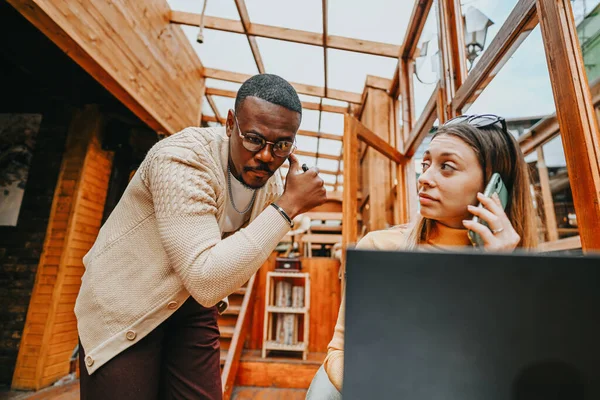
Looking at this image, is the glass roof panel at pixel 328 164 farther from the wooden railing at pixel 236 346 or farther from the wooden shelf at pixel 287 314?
the wooden railing at pixel 236 346

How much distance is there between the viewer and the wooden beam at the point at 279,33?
4.33 metres

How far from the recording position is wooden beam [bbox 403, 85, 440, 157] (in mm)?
2781

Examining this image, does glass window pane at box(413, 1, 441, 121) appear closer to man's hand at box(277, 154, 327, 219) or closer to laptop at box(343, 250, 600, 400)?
man's hand at box(277, 154, 327, 219)

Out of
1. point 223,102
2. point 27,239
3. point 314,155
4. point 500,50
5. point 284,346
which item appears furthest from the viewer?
point 314,155

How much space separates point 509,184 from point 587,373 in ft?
2.87

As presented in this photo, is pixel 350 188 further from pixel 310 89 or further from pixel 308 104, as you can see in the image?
pixel 308 104

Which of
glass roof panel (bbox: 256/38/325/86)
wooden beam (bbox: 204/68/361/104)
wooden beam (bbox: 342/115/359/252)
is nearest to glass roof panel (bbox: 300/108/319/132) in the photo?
wooden beam (bbox: 204/68/361/104)

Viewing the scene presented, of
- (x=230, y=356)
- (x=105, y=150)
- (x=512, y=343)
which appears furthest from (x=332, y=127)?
(x=512, y=343)

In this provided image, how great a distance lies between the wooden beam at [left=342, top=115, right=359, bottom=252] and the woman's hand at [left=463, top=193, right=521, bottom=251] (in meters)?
1.78

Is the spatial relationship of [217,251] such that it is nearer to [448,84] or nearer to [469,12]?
[448,84]

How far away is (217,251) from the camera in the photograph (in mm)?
924

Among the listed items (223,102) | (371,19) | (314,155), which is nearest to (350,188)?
(371,19)

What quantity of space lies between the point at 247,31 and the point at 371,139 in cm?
251

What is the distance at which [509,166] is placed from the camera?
1091 mm
